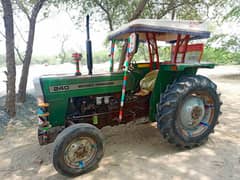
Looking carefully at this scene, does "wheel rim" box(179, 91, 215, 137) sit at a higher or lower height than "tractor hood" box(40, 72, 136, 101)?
lower

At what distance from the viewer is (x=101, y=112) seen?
2770mm

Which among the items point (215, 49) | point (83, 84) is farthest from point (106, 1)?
point (215, 49)

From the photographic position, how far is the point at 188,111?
8.87 ft

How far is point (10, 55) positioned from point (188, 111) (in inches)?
143

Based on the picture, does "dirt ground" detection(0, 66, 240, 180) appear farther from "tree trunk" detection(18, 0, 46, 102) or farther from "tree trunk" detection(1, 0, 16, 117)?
"tree trunk" detection(18, 0, 46, 102)

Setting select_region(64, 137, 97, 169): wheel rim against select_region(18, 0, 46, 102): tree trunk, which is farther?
select_region(18, 0, 46, 102): tree trunk

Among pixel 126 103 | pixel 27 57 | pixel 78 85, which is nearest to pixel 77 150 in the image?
pixel 78 85

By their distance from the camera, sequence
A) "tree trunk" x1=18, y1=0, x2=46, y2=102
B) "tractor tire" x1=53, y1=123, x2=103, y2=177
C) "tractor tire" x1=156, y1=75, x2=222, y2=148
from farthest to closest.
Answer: "tree trunk" x1=18, y1=0, x2=46, y2=102 < "tractor tire" x1=156, y1=75, x2=222, y2=148 < "tractor tire" x1=53, y1=123, x2=103, y2=177

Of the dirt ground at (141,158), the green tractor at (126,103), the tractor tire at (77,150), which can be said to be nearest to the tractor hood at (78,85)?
the green tractor at (126,103)

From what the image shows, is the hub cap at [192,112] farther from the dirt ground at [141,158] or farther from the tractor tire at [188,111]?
the dirt ground at [141,158]

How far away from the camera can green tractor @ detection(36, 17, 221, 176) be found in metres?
2.20

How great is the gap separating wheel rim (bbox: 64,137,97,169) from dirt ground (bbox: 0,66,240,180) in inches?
6.2

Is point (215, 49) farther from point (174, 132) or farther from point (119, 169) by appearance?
point (119, 169)

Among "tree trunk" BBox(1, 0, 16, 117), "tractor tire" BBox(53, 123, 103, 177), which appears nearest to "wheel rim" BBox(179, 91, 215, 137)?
"tractor tire" BBox(53, 123, 103, 177)
